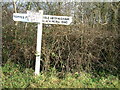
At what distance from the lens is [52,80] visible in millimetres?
4086

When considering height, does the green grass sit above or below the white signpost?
below

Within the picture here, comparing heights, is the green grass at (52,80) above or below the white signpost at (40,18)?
below

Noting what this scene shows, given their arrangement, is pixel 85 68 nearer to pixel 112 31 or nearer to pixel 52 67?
pixel 52 67

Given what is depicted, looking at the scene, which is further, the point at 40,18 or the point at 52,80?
the point at 40,18

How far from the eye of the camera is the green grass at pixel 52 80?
387 cm

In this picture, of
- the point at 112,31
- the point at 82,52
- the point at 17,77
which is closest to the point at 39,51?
the point at 17,77

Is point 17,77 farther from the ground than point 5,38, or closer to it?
closer to it

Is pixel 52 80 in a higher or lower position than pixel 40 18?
lower

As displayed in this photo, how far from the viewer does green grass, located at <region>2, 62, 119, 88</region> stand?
152 inches

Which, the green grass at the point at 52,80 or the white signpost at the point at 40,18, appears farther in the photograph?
→ the white signpost at the point at 40,18

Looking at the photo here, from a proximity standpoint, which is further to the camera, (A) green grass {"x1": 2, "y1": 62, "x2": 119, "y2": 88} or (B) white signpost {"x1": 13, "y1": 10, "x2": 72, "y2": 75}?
(B) white signpost {"x1": 13, "y1": 10, "x2": 72, "y2": 75}

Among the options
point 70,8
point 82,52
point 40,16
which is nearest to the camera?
point 40,16

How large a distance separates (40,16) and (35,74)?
1.72m

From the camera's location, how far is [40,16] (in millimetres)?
4273
